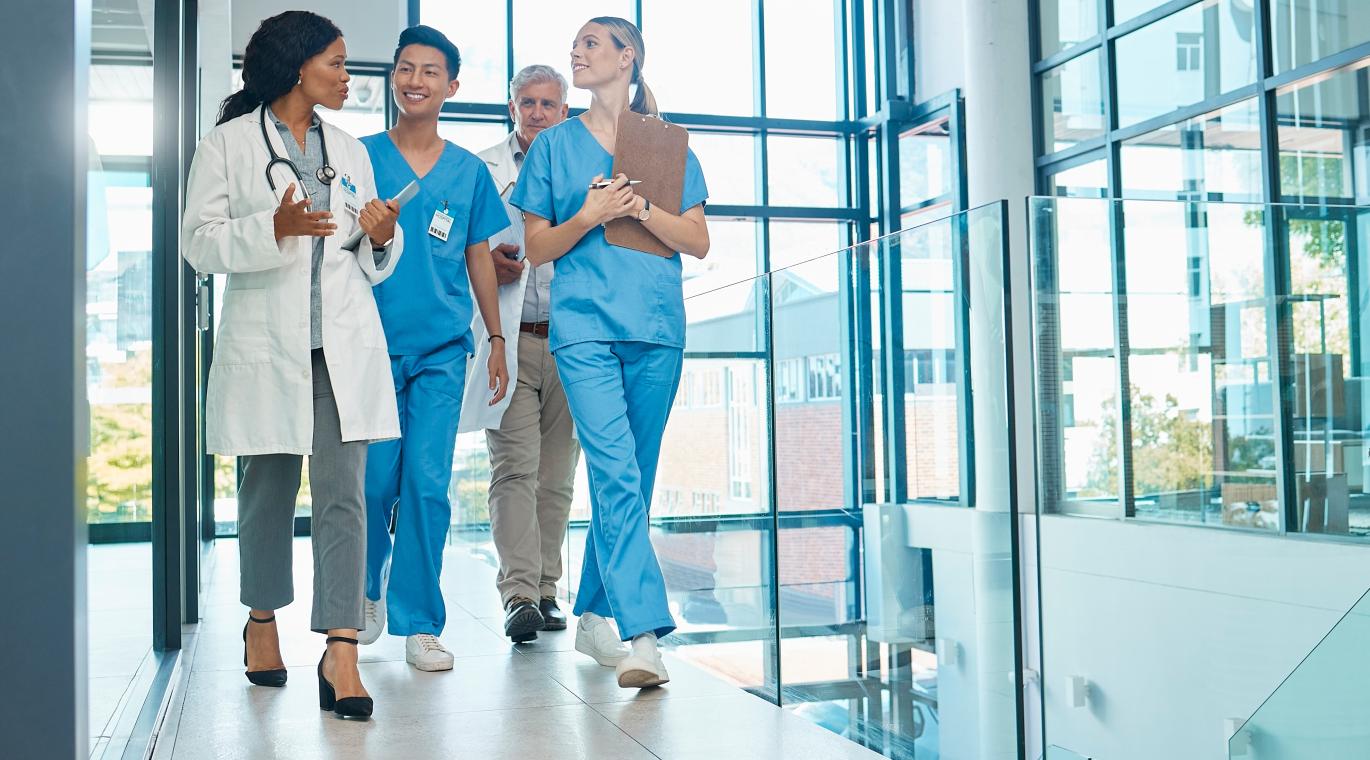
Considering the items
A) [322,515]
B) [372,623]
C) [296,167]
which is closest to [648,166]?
[296,167]

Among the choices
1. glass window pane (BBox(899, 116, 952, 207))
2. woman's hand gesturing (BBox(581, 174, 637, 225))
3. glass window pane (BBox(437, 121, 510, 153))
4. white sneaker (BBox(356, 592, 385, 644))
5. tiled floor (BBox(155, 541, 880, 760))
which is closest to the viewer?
tiled floor (BBox(155, 541, 880, 760))

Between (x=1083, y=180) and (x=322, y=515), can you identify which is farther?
(x=1083, y=180)

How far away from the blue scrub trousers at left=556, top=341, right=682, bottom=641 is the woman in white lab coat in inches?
14.5

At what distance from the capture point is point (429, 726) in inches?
79.4

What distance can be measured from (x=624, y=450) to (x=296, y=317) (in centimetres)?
64

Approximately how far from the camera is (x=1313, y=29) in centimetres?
614

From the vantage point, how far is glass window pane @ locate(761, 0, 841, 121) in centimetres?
976

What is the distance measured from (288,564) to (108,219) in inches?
33.4

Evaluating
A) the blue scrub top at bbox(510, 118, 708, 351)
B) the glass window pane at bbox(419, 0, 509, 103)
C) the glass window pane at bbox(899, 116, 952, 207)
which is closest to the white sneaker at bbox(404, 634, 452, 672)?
the blue scrub top at bbox(510, 118, 708, 351)

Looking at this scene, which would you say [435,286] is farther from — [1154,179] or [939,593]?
[1154,179]

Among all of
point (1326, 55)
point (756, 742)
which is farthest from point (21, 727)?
point (1326, 55)

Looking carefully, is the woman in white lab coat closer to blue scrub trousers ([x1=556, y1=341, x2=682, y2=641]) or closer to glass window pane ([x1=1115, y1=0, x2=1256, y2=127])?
blue scrub trousers ([x1=556, y1=341, x2=682, y2=641])

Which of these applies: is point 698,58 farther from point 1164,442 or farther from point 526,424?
point 526,424

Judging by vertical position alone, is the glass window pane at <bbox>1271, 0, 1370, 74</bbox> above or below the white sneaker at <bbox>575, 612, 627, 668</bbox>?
above
